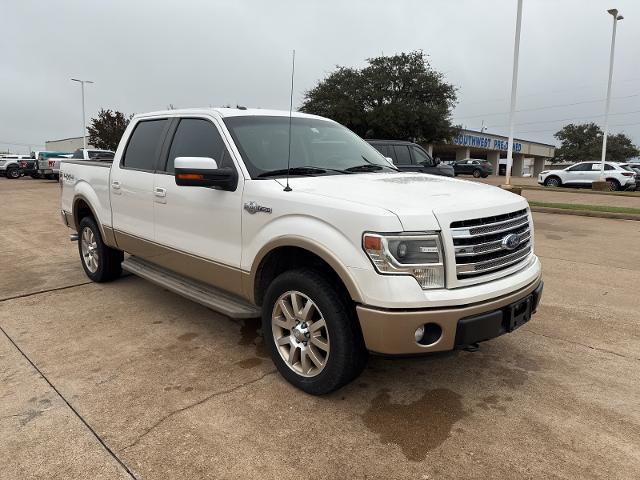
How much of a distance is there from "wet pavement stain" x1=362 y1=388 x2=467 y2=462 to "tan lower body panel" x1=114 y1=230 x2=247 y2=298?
130cm

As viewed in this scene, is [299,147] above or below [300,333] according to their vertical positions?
above

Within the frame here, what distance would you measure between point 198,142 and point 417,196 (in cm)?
205

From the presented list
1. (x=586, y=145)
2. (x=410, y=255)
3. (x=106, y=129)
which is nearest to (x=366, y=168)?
(x=410, y=255)

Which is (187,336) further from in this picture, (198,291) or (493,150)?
(493,150)

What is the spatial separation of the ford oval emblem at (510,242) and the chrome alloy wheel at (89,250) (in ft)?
→ 15.0

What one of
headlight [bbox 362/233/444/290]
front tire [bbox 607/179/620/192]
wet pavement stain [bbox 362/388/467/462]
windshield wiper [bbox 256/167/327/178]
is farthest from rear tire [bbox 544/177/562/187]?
headlight [bbox 362/233/444/290]

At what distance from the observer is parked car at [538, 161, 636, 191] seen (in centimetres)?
2536

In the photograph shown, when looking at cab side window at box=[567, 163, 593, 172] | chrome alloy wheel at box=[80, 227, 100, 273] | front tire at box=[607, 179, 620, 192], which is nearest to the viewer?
chrome alloy wheel at box=[80, 227, 100, 273]

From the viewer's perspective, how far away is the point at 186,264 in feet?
13.6

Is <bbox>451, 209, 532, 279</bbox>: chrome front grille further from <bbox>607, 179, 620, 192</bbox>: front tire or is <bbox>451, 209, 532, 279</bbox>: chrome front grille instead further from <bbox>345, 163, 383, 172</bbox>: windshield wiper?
<bbox>607, 179, 620, 192</bbox>: front tire

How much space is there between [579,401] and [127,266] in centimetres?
414

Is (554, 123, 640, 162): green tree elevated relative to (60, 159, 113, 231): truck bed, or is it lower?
elevated

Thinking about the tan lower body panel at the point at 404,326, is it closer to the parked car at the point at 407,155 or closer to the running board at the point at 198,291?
the running board at the point at 198,291

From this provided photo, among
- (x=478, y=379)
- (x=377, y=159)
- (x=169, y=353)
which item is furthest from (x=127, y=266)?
(x=478, y=379)
